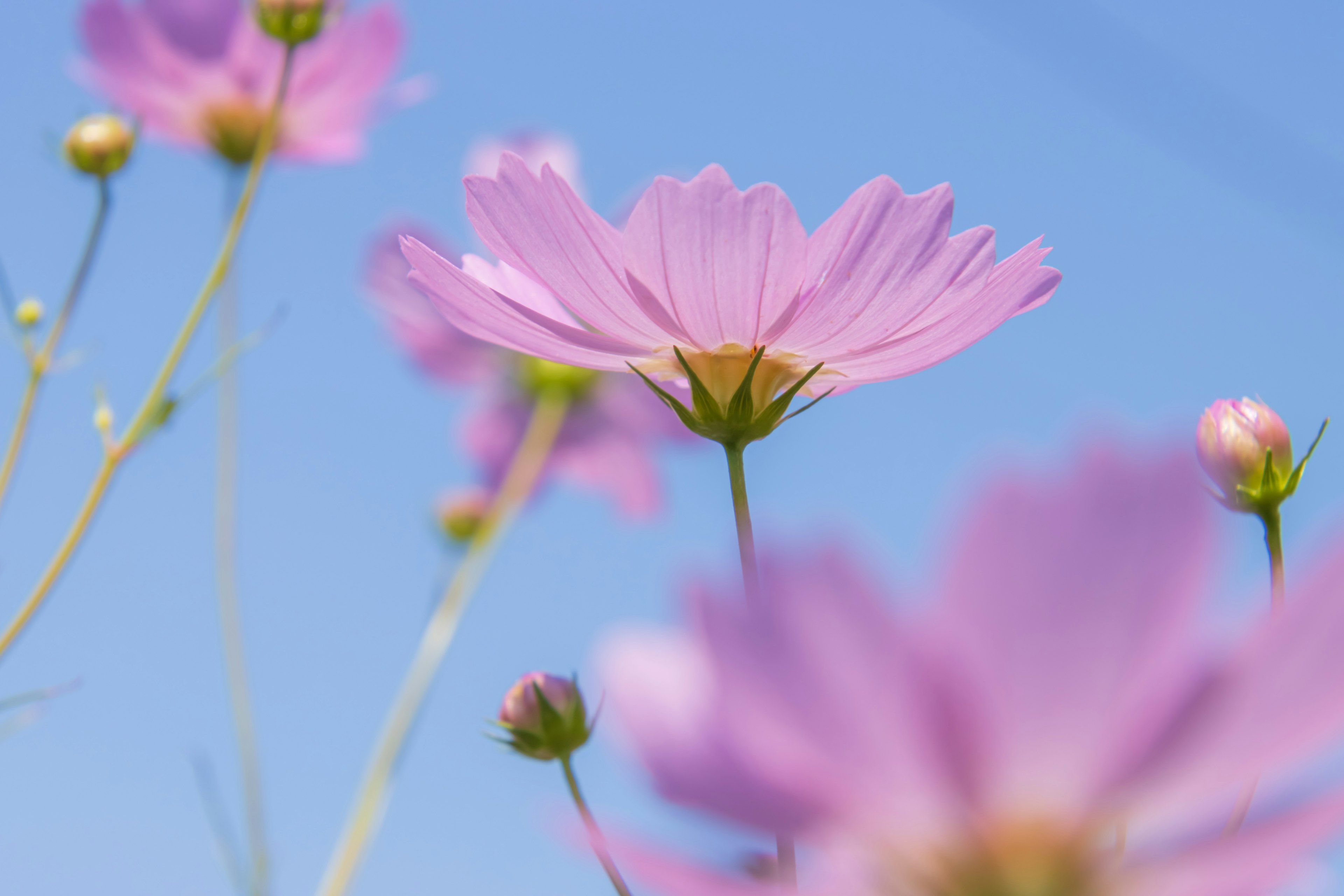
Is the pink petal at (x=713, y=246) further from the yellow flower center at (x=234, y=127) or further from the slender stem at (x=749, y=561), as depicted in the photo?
the yellow flower center at (x=234, y=127)

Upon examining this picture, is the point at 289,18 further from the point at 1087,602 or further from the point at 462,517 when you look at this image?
the point at 1087,602

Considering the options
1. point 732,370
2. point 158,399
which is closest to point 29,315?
point 158,399

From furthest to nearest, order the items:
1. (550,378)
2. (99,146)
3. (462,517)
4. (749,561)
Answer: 1. (550,378)
2. (462,517)
3. (99,146)
4. (749,561)

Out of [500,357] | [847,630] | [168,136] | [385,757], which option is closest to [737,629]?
[847,630]

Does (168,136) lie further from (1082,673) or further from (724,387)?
(1082,673)

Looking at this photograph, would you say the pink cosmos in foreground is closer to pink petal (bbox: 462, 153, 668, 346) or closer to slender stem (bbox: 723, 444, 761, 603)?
slender stem (bbox: 723, 444, 761, 603)

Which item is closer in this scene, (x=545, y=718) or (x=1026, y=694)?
(x=1026, y=694)

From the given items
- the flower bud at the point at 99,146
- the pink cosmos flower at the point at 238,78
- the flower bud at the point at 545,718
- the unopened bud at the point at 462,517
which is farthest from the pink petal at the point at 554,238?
the unopened bud at the point at 462,517

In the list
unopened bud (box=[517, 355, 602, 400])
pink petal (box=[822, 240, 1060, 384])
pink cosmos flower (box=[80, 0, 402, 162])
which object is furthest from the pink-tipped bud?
unopened bud (box=[517, 355, 602, 400])
